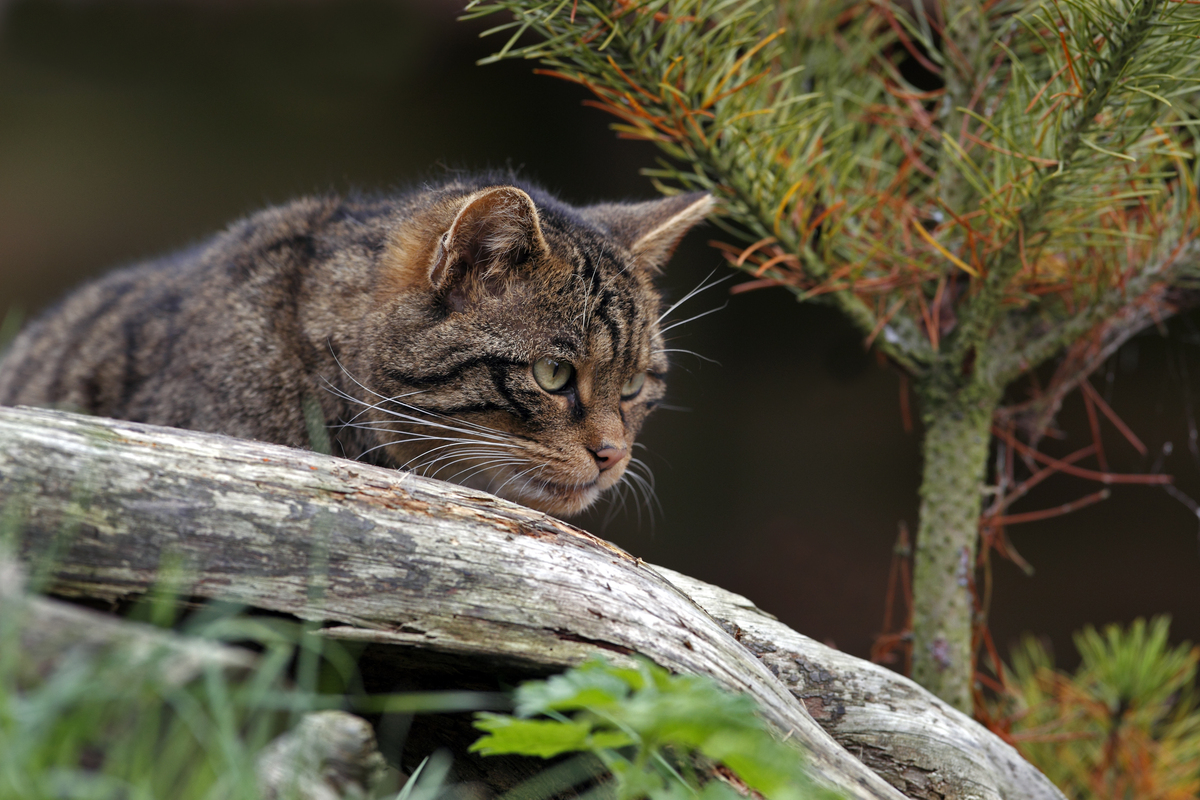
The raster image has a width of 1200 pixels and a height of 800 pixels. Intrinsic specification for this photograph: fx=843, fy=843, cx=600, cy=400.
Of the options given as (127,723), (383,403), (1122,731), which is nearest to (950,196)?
(383,403)

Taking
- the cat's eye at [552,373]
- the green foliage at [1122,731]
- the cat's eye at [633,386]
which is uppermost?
the cat's eye at [633,386]

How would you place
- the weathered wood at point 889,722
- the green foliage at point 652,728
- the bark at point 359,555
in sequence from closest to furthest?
the green foliage at point 652,728, the bark at point 359,555, the weathered wood at point 889,722

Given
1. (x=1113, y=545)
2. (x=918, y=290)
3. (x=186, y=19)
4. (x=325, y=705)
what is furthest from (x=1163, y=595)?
(x=186, y=19)

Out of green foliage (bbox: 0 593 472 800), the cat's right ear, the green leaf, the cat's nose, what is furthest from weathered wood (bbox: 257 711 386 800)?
the cat's right ear

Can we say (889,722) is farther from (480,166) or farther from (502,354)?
(480,166)

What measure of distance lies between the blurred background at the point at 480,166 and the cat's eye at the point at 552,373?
2.06m

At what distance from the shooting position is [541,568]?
1.31 meters

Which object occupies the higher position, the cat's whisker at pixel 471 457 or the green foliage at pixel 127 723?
the cat's whisker at pixel 471 457

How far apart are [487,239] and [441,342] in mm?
241

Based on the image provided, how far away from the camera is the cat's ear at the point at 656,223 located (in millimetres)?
2100

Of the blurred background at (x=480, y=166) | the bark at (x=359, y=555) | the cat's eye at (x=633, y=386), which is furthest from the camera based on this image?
the blurred background at (x=480, y=166)

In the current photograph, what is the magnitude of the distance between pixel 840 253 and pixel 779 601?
89.6 inches

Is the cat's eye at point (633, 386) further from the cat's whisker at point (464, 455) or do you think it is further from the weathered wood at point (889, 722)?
the weathered wood at point (889, 722)

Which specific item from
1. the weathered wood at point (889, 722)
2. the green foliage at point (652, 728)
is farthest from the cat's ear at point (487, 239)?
the green foliage at point (652, 728)
